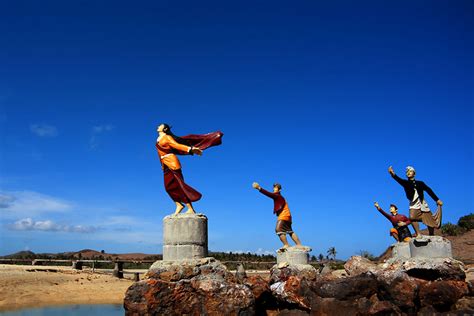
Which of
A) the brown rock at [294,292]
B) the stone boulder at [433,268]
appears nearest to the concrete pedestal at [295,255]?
the brown rock at [294,292]

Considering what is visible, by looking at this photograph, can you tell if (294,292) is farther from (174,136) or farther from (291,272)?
(174,136)

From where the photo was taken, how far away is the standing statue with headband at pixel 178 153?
35.0 ft

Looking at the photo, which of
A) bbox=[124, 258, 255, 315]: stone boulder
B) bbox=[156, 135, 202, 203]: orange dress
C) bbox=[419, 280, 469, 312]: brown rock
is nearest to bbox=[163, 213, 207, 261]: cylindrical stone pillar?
bbox=[156, 135, 202, 203]: orange dress

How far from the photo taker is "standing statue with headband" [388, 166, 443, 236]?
38.0ft

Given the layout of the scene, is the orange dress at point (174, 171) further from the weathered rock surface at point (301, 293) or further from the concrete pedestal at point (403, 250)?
the concrete pedestal at point (403, 250)

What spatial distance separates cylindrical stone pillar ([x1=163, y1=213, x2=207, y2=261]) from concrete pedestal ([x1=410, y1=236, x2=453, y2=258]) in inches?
216

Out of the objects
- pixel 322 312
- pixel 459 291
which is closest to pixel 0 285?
pixel 322 312

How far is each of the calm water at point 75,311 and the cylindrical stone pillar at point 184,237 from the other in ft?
14.2

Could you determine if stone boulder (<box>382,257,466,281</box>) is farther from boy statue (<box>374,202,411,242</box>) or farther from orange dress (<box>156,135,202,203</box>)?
orange dress (<box>156,135,202,203</box>)

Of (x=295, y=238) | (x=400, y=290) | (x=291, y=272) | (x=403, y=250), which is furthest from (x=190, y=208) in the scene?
(x=403, y=250)

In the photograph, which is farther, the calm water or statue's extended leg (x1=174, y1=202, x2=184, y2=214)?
the calm water

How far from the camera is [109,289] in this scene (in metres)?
19.0

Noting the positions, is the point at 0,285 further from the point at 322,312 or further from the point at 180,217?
the point at 322,312

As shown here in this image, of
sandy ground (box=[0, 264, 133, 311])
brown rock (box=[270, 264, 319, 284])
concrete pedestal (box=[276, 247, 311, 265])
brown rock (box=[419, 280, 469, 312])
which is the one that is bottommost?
sandy ground (box=[0, 264, 133, 311])
